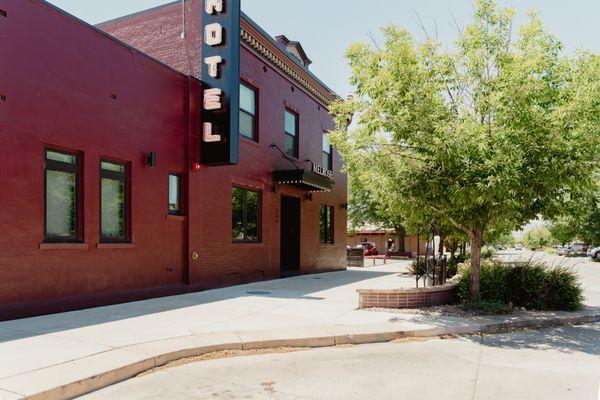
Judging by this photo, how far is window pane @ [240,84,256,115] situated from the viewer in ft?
47.5

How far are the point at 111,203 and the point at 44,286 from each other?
2.33 metres

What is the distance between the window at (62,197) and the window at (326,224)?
40.2ft

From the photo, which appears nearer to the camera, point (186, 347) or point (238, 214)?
point (186, 347)

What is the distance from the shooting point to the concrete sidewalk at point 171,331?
206 inches

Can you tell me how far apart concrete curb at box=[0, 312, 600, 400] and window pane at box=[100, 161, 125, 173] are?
4846mm

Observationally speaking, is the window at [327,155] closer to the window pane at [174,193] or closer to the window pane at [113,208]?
the window pane at [174,193]

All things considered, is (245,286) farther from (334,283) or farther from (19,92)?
(19,92)

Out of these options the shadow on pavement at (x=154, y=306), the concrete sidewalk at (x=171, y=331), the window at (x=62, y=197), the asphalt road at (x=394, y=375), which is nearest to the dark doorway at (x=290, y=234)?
the shadow on pavement at (x=154, y=306)

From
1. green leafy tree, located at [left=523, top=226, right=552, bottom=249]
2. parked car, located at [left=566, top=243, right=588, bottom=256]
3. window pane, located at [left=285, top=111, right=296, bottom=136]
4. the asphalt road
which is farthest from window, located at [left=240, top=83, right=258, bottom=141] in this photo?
green leafy tree, located at [left=523, top=226, right=552, bottom=249]

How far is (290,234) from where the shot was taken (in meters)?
18.4

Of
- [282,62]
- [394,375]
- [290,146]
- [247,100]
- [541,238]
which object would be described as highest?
[282,62]

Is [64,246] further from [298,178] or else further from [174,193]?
[298,178]

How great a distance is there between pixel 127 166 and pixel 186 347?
18.2 feet

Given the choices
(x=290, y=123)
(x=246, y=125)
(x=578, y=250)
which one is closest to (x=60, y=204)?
(x=246, y=125)
